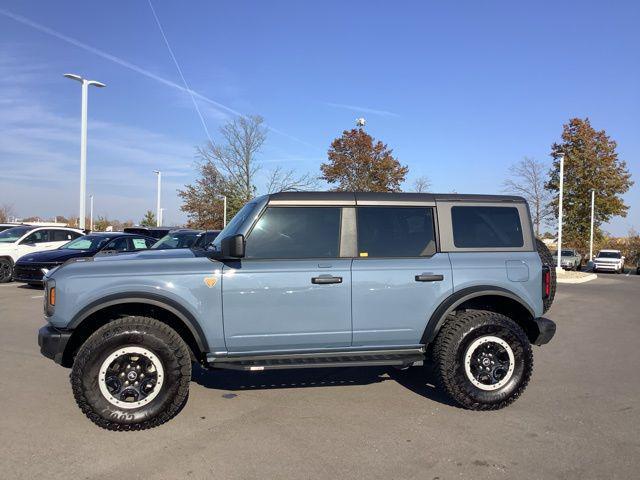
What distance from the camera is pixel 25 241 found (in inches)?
608

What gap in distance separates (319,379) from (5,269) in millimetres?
13113

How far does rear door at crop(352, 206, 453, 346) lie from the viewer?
15.0ft

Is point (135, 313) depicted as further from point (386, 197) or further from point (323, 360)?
point (386, 197)

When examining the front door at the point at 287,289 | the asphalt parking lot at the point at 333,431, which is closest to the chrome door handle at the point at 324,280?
the front door at the point at 287,289

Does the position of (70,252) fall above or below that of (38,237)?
below

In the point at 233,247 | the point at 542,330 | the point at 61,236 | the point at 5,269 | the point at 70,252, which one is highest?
the point at 61,236

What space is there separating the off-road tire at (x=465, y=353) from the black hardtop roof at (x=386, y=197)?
1148mm

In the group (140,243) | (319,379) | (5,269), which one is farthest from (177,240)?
(319,379)

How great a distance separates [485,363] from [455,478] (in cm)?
157

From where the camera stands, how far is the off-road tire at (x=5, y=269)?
14.8 m

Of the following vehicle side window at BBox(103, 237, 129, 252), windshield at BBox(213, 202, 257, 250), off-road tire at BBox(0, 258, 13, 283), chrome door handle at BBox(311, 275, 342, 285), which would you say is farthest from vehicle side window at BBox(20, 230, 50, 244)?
chrome door handle at BBox(311, 275, 342, 285)

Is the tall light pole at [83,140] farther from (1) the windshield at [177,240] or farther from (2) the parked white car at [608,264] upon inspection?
(2) the parked white car at [608,264]

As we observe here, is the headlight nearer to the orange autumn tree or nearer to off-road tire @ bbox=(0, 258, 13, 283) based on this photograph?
off-road tire @ bbox=(0, 258, 13, 283)

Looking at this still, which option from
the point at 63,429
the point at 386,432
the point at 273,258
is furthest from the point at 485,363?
the point at 63,429
